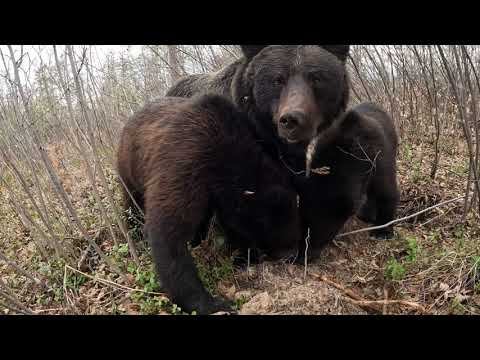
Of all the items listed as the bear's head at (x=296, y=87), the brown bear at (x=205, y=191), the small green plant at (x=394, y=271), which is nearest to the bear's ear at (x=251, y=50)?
the bear's head at (x=296, y=87)

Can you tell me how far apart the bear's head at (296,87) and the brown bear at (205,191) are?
33cm

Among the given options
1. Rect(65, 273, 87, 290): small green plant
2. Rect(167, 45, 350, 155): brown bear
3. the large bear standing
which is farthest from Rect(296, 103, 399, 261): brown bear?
Rect(65, 273, 87, 290): small green plant

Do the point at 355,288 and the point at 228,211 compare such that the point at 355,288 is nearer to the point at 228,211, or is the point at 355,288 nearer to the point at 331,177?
the point at 331,177

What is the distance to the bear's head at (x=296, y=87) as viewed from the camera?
3.15 m

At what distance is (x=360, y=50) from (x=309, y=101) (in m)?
4.20

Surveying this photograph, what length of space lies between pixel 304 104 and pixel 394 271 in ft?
5.46

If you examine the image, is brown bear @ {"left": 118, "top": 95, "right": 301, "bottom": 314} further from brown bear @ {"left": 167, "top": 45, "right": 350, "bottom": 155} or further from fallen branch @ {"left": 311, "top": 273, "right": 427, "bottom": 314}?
fallen branch @ {"left": 311, "top": 273, "right": 427, "bottom": 314}

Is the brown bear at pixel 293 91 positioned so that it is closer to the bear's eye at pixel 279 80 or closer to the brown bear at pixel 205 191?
the bear's eye at pixel 279 80

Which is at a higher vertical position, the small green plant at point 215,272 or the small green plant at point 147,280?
the small green plant at point 147,280

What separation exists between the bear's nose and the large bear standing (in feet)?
0.20

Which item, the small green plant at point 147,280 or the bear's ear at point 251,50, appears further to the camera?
the bear's ear at point 251,50

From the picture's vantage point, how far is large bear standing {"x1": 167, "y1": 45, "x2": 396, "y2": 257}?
3.30 meters

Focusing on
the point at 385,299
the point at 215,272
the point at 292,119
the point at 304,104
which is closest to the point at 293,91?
the point at 304,104

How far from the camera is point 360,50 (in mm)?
6859
